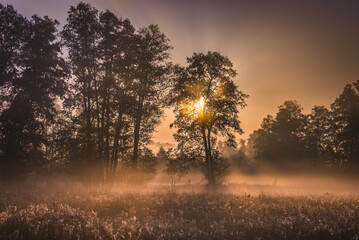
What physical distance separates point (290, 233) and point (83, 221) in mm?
5693

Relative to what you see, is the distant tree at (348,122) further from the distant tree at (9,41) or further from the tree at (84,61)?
the distant tree at (9,41)

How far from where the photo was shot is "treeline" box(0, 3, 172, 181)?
16078 mm

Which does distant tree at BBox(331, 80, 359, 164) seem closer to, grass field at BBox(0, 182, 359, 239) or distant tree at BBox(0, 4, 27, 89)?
grass field at BBox(0, 182, 359, 239)

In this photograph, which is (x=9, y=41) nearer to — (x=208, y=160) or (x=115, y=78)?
(x=115, y=78)

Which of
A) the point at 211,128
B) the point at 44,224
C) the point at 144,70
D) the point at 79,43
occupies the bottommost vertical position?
the point at 44,224

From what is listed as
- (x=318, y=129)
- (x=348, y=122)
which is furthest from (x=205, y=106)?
(x=318, y=129)

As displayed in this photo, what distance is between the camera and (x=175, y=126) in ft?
58.9

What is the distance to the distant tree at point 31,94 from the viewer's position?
1638cm

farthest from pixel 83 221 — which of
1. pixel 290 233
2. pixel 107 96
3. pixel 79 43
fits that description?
pixel 79 43

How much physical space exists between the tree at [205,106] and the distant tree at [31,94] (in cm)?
1083

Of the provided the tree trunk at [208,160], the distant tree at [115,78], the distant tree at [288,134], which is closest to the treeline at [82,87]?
the distant tree at [115,78]

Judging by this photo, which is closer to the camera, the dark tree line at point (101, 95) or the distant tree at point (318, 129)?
the dark tree line at point (101, 95)

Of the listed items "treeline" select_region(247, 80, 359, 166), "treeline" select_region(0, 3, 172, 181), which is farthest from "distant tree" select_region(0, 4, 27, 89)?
"treeline" select_region(247, 80, 359, 166)

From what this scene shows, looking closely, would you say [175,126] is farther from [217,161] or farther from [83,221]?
[83,221]
